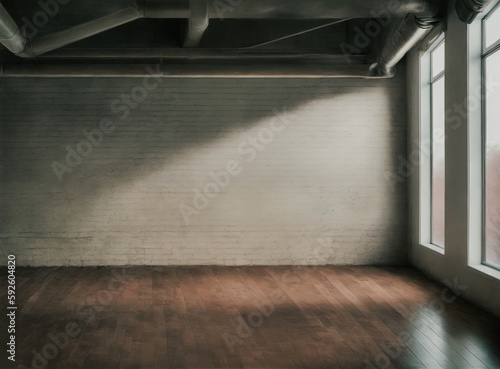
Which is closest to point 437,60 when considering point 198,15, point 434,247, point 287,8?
point 434,247

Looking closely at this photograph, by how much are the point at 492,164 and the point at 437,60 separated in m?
2.48

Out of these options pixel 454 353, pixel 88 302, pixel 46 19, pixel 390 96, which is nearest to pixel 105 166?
pixel 46 19

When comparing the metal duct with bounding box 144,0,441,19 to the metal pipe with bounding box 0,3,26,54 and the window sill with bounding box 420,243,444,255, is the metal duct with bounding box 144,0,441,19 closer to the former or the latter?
the metal pipe with bounding box 0,3,26,54

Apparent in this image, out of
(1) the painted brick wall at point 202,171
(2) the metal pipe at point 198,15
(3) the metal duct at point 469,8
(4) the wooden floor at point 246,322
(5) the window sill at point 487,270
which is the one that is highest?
(2) the metal pipe at point 198,15

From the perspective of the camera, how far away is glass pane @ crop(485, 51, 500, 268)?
6453mm

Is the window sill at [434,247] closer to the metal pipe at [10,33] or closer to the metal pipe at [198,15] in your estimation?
the metal pipe at [198,15]

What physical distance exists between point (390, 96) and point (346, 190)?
5.53ft

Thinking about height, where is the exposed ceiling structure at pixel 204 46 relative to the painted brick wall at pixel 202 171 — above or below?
above

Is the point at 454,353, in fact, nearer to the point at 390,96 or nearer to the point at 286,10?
the point at 286,10

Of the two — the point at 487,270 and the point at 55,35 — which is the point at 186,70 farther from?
the point at 487,270

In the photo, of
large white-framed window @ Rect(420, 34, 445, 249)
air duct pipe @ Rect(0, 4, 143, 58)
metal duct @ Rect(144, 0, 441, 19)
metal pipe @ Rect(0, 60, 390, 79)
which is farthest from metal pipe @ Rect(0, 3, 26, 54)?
large white-framed window @ Rect(420, 34, 445, 249)


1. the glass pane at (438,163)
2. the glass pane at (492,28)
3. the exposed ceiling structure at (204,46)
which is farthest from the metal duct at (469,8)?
the glass pane at (438,163)

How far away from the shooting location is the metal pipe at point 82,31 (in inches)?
257

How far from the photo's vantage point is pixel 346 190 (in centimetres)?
973
